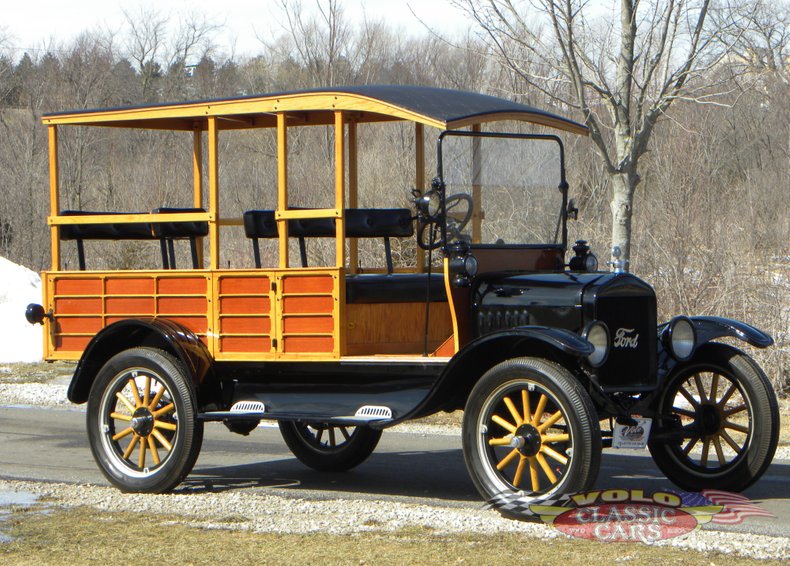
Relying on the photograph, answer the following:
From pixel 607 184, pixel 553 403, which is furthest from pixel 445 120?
pixel 607 184

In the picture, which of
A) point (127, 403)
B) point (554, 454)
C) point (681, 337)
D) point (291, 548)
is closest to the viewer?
point (291, 548)

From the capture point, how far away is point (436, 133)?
32.0 ft

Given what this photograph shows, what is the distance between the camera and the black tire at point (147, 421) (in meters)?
7.67

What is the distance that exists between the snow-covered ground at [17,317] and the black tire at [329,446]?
286 inches

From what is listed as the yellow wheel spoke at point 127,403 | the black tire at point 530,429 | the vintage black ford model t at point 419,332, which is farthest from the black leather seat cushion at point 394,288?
the yellow wheel spoke at point 127,403

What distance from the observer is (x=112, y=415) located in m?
8.01

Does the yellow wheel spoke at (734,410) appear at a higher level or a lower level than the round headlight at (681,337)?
lower

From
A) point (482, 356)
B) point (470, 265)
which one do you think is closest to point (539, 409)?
point (482, 356)

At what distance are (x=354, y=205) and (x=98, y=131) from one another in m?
23.9

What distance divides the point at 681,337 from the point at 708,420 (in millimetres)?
566

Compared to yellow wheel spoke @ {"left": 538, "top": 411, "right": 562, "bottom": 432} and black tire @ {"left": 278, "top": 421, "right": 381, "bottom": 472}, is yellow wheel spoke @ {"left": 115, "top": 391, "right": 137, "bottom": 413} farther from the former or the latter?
yellow wheel spoke @ {"left": 538, "top": 411, "right": 562, "bottom": 432}

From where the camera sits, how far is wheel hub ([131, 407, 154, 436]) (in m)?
7.84

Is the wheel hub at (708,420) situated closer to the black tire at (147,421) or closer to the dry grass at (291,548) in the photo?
the dry grass at (291,548)

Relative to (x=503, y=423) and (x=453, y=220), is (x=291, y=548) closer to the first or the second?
(x=503, y=423)
